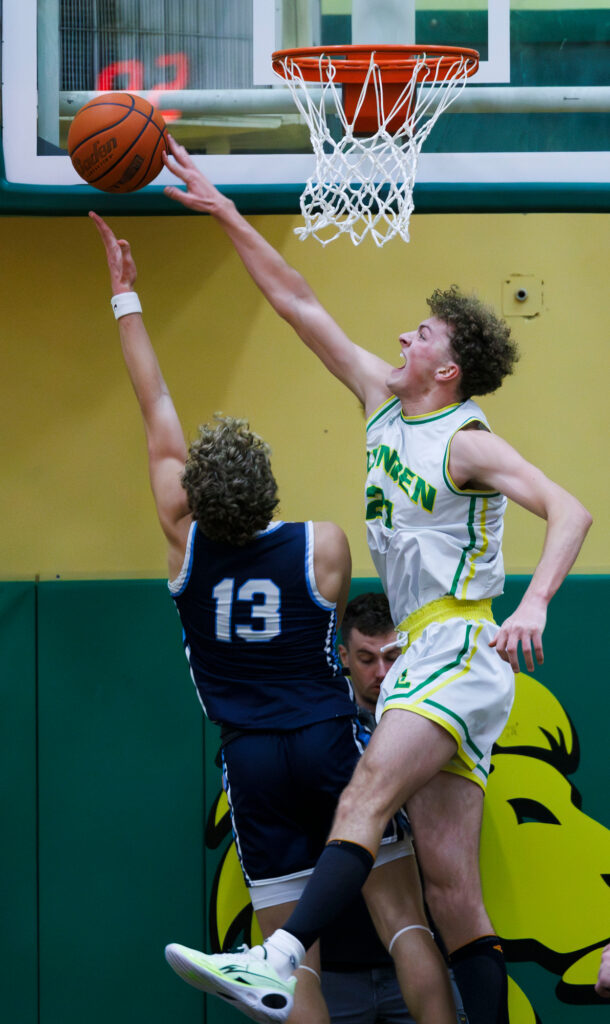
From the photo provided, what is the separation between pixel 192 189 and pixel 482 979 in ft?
8.83

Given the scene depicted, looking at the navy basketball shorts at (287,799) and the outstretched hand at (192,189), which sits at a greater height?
the outstretched hand at (192,189)

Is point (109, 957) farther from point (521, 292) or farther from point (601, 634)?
point (521, 292)

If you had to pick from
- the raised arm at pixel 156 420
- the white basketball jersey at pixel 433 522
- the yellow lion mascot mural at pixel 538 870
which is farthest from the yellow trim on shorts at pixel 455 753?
the yellow lion mascot mural at pixel 538 870

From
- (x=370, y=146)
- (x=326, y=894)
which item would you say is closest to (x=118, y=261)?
(x=370, y=146)

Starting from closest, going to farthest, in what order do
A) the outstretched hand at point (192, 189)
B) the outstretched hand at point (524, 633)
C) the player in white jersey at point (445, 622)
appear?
the outstretched hand at point (524, 633), the player in white jersey at point (445, 622), the outstretched hand at point (192, 189)

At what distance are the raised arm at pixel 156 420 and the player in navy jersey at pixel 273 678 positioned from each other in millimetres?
137

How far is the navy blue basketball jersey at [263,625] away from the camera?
339cm

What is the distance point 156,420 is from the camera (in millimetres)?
3805

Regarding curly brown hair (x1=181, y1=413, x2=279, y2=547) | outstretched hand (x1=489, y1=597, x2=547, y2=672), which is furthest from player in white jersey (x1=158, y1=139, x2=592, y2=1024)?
curly brown hair (x1=181, y1=413, x2=279, y2=547)

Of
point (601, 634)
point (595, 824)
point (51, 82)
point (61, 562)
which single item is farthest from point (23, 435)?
point (595, 824)

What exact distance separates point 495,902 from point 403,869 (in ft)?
3.46

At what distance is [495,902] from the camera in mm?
4309

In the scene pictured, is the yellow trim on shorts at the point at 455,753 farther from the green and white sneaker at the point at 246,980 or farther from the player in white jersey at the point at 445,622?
the green and white sneaker at the point at 246,980

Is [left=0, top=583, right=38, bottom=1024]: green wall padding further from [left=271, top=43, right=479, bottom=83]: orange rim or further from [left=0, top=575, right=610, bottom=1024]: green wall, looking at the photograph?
[left=271, top=43, right=479, bottom=83]: orange rim
